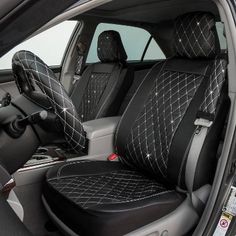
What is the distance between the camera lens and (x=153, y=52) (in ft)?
9.72

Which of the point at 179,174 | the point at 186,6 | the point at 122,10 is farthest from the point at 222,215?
the point at 122,10

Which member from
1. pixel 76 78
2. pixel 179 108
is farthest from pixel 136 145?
pixel 76 78

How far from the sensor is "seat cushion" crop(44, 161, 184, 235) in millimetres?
1251

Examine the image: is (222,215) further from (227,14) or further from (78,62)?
(78,62)

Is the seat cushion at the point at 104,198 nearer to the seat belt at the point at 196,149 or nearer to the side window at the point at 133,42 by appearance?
the seat belt at the point at 196,149

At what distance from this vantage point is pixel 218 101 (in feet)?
4.67

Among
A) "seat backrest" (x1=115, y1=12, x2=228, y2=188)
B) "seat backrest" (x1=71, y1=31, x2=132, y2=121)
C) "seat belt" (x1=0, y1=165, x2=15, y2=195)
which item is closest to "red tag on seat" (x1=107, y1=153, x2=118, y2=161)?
"seat backrest" (x1=115, y1=12, x2=228, y2=188)

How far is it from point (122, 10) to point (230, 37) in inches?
45.0

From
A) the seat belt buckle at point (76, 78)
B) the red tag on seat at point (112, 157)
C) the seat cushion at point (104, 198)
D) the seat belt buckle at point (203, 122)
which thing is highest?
the seat belt buckle at point (203, 122)

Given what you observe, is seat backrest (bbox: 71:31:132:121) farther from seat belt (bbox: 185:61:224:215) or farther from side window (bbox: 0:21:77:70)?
seat belt (bbox: 185:61:224:215)

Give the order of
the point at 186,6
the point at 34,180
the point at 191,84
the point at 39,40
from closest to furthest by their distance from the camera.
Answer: the point at 191,84 < the point at 34,180 < the point at 186,6 < the point at 39,40

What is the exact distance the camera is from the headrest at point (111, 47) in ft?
7.96

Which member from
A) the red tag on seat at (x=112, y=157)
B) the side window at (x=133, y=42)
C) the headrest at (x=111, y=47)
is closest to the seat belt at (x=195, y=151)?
the red tag on seat at (x=112, y=157)

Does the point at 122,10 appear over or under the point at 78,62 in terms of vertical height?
over
